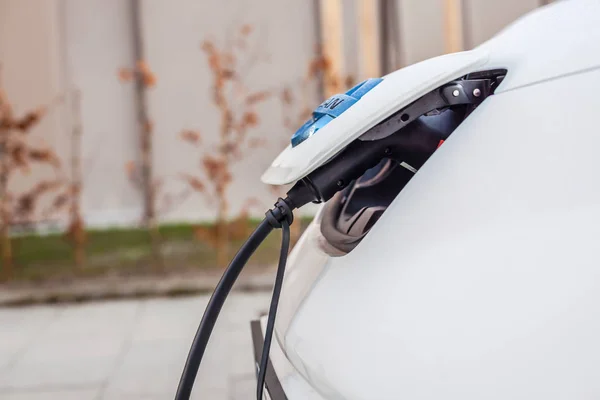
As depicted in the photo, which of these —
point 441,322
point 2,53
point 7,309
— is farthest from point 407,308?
point 2,53

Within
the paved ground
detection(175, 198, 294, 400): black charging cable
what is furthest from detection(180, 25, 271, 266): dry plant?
detection(175, 198, 294, 400): black charging cable

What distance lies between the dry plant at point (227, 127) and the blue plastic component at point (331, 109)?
2.24 meters

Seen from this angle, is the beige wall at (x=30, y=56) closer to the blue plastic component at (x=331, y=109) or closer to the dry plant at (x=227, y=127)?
the dry plant at (x=227, y=127)

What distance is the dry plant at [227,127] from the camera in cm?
274

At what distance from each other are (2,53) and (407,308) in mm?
3157

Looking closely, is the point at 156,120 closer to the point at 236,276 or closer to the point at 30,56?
the point at 30,56

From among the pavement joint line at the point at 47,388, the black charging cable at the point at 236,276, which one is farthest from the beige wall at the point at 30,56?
the black charging cable at the point at 236,276

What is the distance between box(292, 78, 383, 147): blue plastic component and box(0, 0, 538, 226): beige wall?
103 inches

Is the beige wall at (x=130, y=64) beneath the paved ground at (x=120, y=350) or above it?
above

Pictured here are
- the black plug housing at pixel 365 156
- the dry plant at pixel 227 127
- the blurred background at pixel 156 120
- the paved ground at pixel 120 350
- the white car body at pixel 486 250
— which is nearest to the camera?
the white car body at pixel 486 250

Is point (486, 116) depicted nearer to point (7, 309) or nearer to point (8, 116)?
point (7, 309)

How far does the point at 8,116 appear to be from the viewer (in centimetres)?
257

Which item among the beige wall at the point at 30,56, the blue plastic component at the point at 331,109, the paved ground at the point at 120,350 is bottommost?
the paved ground at the point at 120,350

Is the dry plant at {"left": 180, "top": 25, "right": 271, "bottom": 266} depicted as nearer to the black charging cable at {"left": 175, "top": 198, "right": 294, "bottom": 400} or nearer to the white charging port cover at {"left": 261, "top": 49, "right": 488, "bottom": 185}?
the black charging cable at {"left": 175, "top": 198, "right": 294, "bottom": 400}
